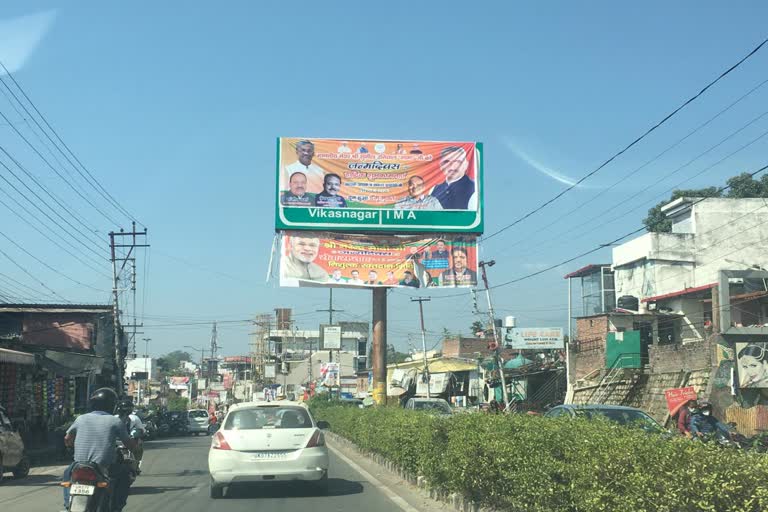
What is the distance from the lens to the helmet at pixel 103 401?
8516 millimetres

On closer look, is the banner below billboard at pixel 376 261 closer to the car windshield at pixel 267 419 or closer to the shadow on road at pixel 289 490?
the shadow on road at pixel 289 490

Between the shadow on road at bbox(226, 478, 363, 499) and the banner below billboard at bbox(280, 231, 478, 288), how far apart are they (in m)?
9.79

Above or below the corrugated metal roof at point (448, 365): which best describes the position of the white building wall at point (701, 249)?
above

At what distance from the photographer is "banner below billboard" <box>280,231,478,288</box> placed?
80.7 feet

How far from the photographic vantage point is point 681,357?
31.0 m

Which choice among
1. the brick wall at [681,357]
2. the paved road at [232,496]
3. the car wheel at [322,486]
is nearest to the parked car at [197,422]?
the brick wall at [681,357]

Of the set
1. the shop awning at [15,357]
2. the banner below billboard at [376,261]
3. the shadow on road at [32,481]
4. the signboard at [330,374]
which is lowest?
the shadow on road at [32,481]

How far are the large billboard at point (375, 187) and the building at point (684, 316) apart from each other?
11.0 metres

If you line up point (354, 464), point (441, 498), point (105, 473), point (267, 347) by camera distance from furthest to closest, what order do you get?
point (267, 347), point (354, 464), point (441, 498), point (105, 473)

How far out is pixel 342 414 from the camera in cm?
2820

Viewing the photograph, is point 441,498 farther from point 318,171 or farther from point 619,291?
point 619,291

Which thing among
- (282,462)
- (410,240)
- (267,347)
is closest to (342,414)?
(410,240)

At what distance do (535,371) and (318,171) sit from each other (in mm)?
25937

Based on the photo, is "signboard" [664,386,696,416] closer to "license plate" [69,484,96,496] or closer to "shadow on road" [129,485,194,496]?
"shadow on road" [129,485,194,496]
